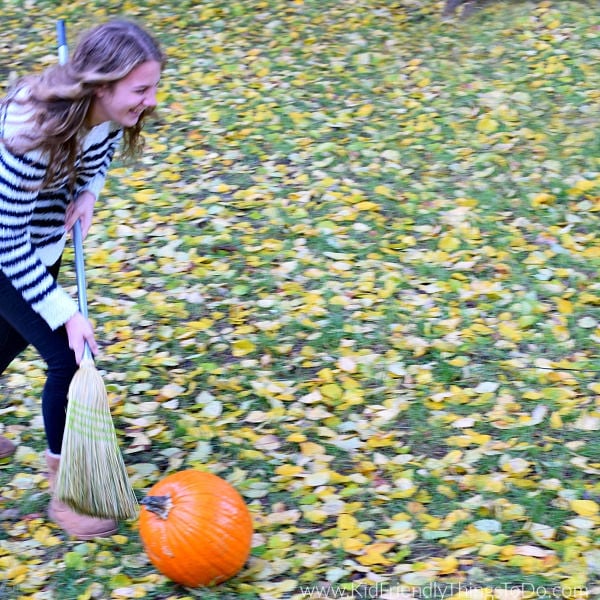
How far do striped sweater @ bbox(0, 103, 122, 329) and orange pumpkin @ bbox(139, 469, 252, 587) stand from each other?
676mm

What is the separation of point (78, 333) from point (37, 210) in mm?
445

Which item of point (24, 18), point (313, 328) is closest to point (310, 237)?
point (313, 328)

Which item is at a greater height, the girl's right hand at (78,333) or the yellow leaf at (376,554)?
the girl's right hand at (78,333)

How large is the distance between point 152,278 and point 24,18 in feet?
15.3

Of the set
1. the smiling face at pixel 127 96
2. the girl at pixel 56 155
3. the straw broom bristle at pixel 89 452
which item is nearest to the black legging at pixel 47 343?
the girl at pixel 56 155

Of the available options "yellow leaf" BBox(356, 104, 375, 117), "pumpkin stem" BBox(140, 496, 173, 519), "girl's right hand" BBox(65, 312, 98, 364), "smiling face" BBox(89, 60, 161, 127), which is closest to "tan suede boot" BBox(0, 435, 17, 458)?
"girl's right hand" BBox(65, 312, 98, 364)

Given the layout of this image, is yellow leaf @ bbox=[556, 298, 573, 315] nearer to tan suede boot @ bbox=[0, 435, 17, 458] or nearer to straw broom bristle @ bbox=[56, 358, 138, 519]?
straw broom bristle @ bbox=[56, 358, 138, 519]

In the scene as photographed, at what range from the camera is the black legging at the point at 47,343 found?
276 centimetres

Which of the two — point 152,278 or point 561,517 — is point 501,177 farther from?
point 561,517

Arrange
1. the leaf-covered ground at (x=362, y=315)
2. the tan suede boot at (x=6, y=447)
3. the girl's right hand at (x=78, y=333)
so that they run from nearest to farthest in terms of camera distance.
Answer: the girl's right hand at (x=78, y=333) → the leaf-covered ground at (x=362, y=315) → the tan suede boot at (x=6, y=447)

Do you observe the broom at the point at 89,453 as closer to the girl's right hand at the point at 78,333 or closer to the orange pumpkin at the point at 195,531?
the girl's right hand at the point at 78,333

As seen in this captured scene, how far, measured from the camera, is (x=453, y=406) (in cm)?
356

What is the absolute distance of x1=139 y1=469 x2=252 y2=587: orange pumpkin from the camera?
263 centimetres

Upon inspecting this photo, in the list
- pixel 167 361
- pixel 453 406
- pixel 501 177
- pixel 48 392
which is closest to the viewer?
pixel 48 392
